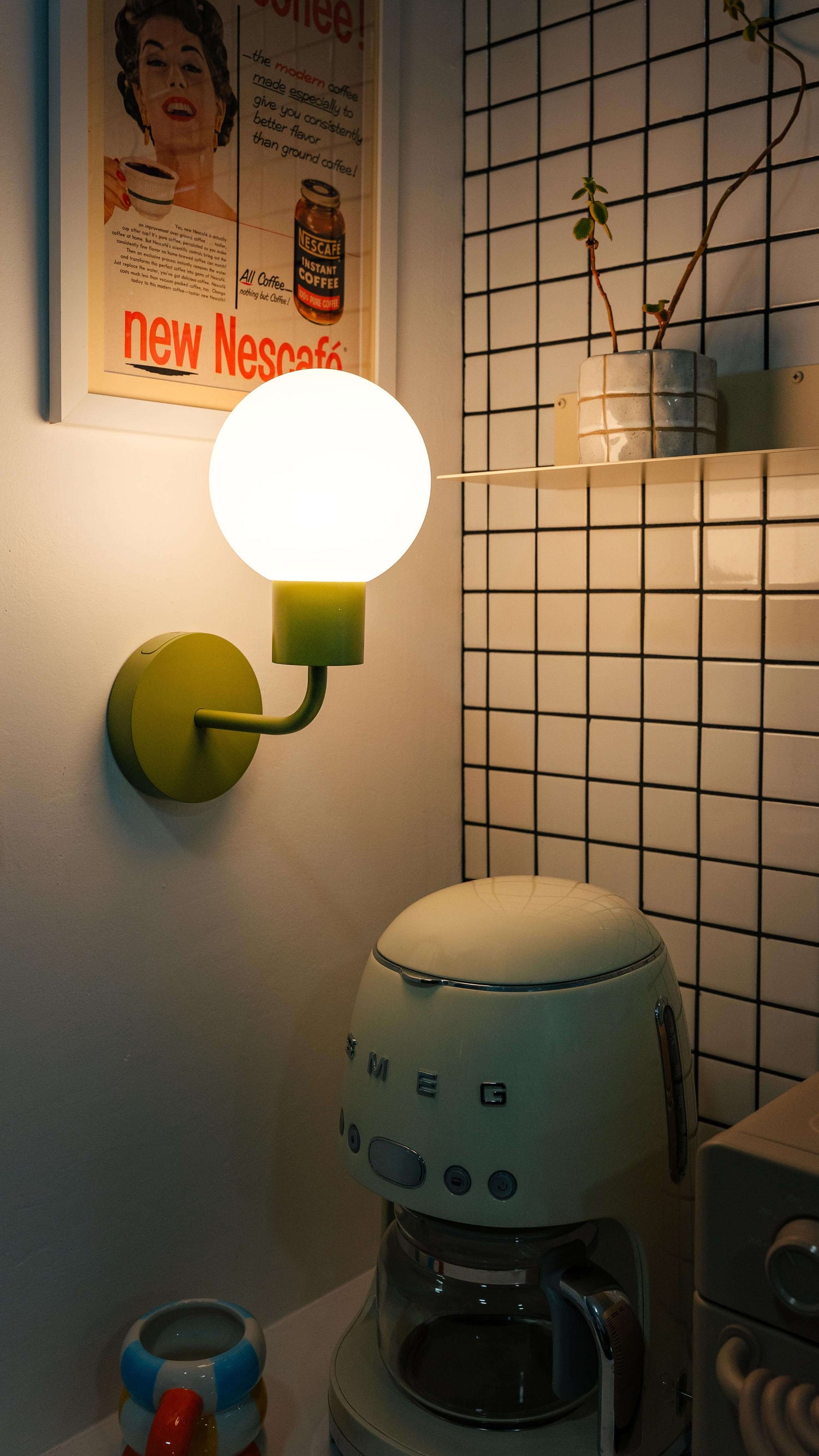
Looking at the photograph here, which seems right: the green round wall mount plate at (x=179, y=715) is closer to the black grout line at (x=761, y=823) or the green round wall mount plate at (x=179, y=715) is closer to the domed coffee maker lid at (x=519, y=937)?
the domed coffee maker lid at (x=519, y=937)

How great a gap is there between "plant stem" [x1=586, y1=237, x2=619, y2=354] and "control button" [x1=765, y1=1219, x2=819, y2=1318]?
0.77 meters

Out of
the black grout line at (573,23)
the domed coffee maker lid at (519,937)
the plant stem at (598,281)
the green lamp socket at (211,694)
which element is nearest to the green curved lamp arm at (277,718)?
the green lamp socket at (211,694)

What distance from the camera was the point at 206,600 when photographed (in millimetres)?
1106

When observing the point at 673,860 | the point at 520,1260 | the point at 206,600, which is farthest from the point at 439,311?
the point at 520,1260

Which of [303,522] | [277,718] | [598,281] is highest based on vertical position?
[598,281]

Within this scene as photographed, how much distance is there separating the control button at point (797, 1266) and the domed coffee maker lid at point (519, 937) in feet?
0.91

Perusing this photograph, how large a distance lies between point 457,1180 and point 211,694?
48cm

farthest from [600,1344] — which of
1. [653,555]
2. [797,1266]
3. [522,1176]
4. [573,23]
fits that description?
[573,23]

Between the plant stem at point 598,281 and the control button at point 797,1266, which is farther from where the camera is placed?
the plant stem at point 598,281

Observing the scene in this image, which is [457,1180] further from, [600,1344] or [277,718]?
[277,718]

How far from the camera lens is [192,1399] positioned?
0.88 meters

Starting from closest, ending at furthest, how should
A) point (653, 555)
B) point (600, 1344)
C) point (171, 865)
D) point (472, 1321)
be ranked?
point (600, 1344) < point (472, 1321) < point (171, 865) < point (653, 555)

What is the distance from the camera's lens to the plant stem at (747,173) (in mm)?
1041

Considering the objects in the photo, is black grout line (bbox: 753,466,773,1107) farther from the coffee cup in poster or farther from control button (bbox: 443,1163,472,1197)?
the coffee cup in poster
